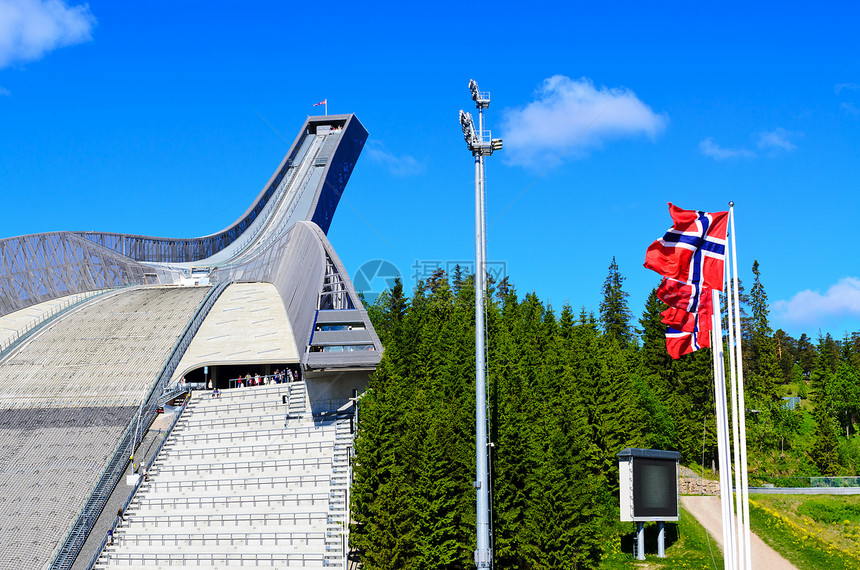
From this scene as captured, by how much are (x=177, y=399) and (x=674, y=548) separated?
22.7 meters

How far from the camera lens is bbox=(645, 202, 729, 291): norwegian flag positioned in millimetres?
14672

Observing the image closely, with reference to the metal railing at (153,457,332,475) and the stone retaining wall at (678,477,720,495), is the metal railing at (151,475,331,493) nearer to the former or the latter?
the metal railing at (153,457,332,475)

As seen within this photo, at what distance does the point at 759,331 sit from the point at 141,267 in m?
47.7

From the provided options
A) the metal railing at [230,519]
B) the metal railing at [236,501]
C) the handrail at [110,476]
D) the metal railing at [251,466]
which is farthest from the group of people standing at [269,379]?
the metal railing at [230,519]

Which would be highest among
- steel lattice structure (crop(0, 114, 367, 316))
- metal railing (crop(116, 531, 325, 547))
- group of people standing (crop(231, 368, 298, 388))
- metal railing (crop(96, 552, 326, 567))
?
steel lattice structure (crop(0, 114, 367, 316))

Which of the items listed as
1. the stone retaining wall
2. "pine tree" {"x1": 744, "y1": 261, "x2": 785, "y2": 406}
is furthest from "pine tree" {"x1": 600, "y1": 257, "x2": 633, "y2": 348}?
the stone retaining wall

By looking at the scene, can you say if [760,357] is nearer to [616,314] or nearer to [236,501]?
[616,314]

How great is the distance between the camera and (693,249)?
14852 millimetres

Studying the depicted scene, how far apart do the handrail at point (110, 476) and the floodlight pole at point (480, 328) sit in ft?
51.0

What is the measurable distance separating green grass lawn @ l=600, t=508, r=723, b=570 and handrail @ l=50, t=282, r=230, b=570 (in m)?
16.1

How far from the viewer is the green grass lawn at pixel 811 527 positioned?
2438 centimetres

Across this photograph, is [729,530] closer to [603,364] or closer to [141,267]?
[603,364]

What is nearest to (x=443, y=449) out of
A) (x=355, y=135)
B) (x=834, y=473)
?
(x=834, y=473)

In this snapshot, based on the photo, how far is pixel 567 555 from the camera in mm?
22250
